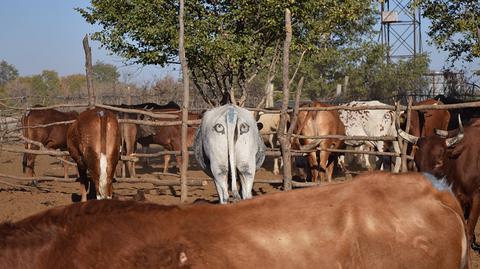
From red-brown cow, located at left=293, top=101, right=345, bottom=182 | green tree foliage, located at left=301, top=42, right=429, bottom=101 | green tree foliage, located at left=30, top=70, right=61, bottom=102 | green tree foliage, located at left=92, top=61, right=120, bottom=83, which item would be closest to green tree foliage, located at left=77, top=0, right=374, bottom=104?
red-brown cow, located at left=293, top=101, right=345, bottom=182

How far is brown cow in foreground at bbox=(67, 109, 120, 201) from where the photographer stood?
8430 mm

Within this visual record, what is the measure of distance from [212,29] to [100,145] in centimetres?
502

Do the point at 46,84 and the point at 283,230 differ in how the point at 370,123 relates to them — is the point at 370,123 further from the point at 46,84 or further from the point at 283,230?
the point at 46,84

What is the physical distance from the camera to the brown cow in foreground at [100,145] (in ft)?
27.7

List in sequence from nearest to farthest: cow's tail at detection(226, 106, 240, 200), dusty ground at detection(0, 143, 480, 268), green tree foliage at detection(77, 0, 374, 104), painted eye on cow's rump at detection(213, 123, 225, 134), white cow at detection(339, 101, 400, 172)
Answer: cow's tail at detection(226, 106, 240, 200) < painted eye on cow's rump at detection(213, 123, 225, 134) < dusty ground at detection(0, 143, 480, 268) < green tree foliage at detection(77, 0, 374, 104) < white cow at detection(339, 101, 400, 172)

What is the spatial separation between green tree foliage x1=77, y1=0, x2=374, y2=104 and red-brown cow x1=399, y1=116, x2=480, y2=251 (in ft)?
18.4

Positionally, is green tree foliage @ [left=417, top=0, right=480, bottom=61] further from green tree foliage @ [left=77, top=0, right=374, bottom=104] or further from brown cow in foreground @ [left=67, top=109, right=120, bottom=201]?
brown cow in foreground @ [left=67, top=109, right=120, bottom=201]

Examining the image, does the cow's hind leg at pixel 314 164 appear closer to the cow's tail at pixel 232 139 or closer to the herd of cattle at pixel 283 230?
the cow's tail at pixel 232 139

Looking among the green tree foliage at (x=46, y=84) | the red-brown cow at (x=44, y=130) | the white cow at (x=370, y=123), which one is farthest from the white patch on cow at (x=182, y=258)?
the green tree foliage at (x=46, y=84)

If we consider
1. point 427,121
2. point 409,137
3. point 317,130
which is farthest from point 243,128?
point 427,121

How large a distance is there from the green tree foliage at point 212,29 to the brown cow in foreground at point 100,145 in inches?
159

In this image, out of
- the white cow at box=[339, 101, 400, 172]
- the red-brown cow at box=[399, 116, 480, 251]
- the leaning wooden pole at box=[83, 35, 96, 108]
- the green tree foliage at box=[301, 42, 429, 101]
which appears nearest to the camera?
the red-brown cow at box=[399, 116, 480, 251]

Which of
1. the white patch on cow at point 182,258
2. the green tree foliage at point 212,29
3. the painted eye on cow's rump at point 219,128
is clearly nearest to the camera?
the white patch on cow at point 182,258

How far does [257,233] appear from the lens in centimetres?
286
